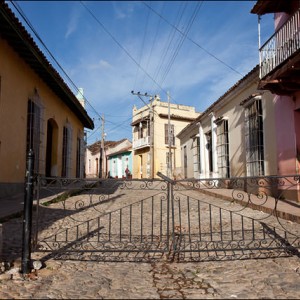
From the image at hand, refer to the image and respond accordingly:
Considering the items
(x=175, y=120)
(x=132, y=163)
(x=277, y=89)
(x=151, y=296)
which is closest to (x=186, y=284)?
(x=151, y=296)

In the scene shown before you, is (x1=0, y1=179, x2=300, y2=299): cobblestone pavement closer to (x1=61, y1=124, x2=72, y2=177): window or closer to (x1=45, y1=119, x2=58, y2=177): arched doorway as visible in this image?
(x1=45, y1=119, x2=58, y2=177): arched doorway

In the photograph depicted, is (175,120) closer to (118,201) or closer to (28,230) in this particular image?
(118,201)

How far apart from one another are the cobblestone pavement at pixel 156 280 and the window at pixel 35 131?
6705 millimetres

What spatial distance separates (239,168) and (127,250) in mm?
8828

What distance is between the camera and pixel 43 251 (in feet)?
12.9

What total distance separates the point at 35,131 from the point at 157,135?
20.7 metres

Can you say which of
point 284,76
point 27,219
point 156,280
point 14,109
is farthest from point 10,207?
point 284,76

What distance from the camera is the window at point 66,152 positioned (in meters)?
15.6

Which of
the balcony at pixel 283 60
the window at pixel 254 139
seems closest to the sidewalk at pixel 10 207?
the balcony at pixel 283 60

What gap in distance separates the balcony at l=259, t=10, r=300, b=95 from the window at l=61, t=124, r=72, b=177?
378 inches

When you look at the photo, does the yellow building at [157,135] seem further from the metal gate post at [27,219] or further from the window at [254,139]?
the metal gate post at [27,219]

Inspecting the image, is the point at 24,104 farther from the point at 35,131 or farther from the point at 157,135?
the point at 157,135

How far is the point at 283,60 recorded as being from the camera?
7.71 meters

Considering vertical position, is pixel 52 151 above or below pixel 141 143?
below
